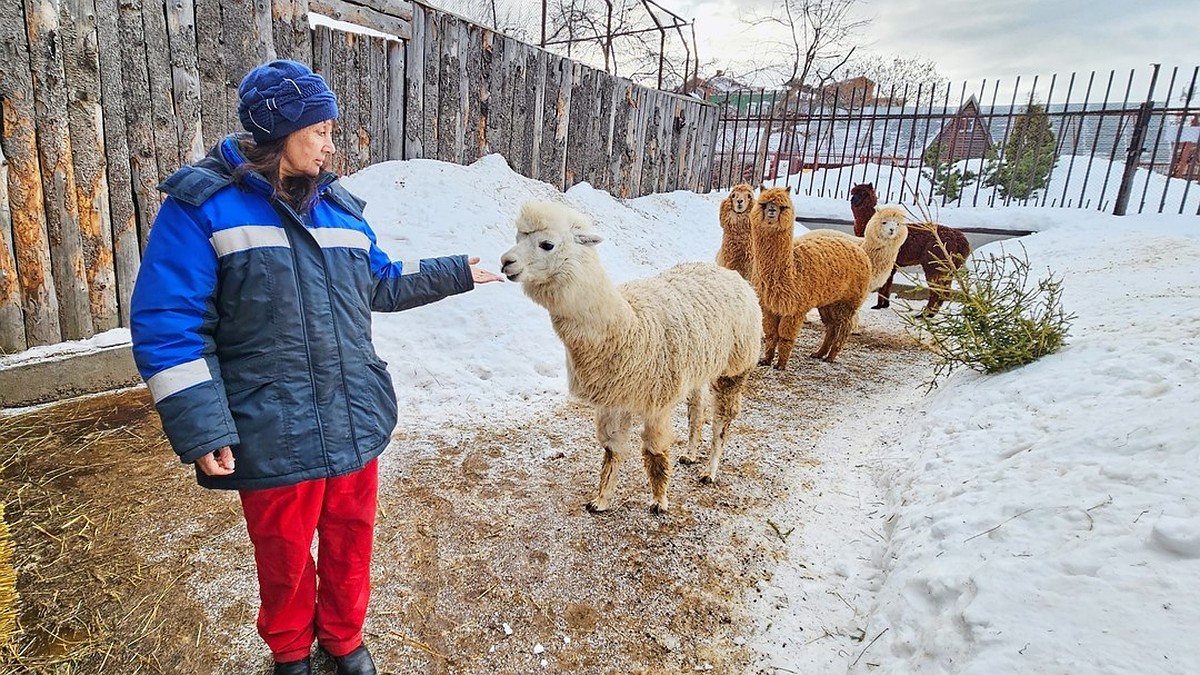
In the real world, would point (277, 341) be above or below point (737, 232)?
below

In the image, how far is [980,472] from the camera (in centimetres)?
278

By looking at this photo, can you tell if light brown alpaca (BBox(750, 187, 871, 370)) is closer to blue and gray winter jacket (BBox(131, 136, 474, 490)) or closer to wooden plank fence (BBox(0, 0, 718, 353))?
wooden plank fence (BBox(0, 0, 718, 353))

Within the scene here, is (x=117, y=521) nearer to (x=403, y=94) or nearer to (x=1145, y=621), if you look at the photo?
(x=1145, y=621)

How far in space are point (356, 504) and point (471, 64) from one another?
19.0 ft

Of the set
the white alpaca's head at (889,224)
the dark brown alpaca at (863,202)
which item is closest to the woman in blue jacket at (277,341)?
the white alpaca's head at (889,224)

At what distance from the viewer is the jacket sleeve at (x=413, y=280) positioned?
82.4 inches

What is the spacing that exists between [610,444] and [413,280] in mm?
1484

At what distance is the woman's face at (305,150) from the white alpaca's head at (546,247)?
874mm

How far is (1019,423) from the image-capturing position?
10.2ft

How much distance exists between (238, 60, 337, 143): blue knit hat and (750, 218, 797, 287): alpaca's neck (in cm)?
459

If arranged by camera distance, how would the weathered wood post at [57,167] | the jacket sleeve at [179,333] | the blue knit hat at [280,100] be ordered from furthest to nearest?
the weathered wood post at [57,167]
the blue knit hat at [280,100]
the jacket sleeve at [179,333]

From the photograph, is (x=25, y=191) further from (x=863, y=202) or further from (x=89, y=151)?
(x=863, y=202)

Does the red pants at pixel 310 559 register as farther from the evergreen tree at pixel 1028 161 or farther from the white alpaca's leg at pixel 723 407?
the evergreen tree at pixel 1028 161

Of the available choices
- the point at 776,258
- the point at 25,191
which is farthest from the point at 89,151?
the point at 776,258
